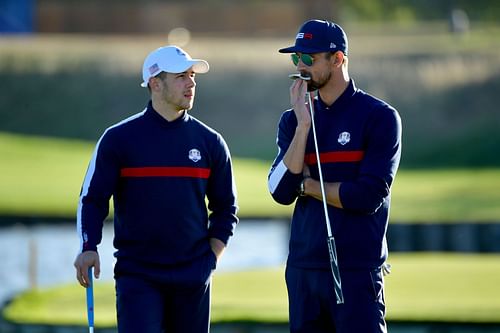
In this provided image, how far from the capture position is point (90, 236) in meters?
7.04

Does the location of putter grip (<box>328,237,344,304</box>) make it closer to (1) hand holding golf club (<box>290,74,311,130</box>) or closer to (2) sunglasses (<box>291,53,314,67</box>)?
(1) hand holding golf club (<box>290,74,311,130</box>)

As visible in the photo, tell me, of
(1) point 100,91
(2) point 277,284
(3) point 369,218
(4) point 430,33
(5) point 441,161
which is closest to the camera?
(3) point 369,218

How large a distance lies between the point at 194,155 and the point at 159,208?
12.3 inches

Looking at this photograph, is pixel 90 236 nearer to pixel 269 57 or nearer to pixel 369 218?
pixel 369 218

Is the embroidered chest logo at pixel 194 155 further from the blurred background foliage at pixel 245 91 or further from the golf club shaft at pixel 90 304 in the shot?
the blurred background foliage at pixel 245 91

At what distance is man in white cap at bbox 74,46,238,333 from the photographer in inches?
277

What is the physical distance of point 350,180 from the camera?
6.61m

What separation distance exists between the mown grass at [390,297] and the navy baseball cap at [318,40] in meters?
3.29

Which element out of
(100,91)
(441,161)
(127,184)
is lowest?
(127,184)

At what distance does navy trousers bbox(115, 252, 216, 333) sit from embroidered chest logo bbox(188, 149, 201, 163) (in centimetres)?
48

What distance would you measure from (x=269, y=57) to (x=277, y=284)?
24639mm

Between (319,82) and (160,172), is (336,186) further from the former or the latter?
(160,172)

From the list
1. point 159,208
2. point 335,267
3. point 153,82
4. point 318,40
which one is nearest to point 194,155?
point 159,208

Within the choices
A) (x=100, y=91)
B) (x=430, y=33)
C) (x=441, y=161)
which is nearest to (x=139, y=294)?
(x=441, y=161)
